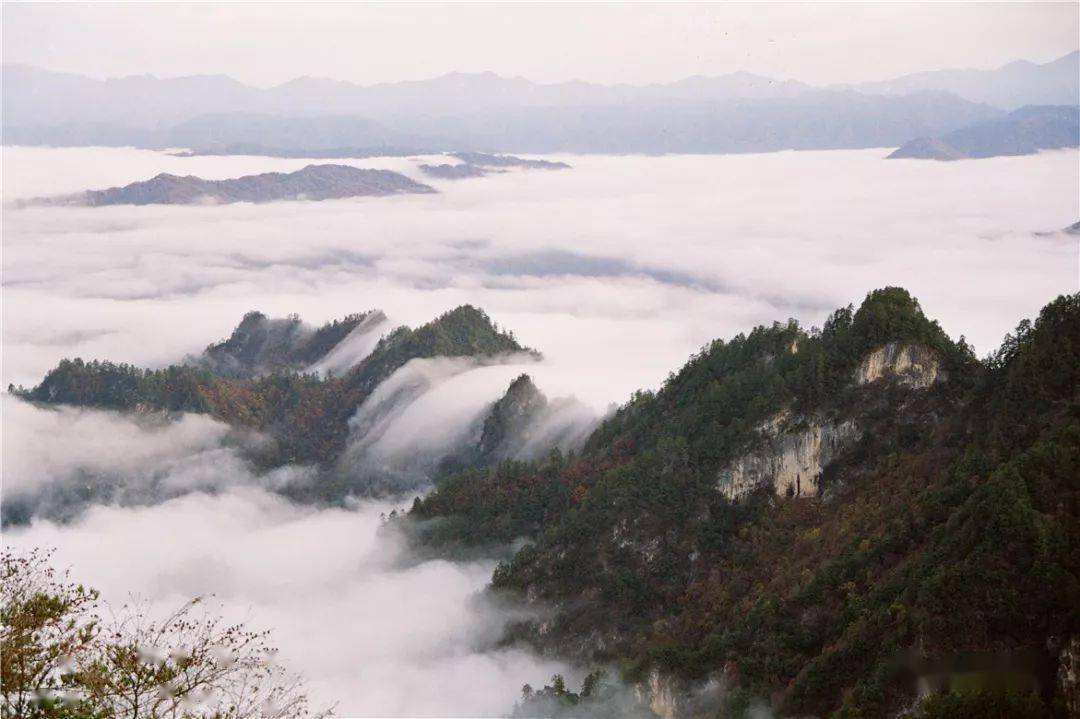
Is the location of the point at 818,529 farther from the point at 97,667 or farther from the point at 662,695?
the point at 97,667

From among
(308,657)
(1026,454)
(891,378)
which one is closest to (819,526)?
(891,378)

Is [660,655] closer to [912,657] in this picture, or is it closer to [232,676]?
[912,657]

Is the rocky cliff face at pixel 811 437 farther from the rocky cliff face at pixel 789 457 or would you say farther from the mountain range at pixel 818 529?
the mountain range at pixel 818 529

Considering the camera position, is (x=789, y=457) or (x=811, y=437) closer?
(x=811, y=437)

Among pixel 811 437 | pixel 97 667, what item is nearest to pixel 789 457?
pixel 811 437

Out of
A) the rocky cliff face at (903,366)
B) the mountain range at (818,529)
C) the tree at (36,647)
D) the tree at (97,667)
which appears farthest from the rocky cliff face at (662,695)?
the tree at (36,647)

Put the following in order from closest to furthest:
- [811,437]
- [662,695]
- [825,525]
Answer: [662,695]
[825,525]
[811,437]
